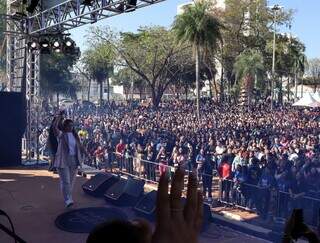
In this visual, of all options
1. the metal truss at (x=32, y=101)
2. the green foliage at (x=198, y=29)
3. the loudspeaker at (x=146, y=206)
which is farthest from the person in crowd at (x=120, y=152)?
the green foliage at (x=198, y=29)

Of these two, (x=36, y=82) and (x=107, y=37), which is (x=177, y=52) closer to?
(x=107, y=37)

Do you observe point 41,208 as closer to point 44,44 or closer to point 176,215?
point 44,44

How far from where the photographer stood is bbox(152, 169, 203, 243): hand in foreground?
118 centimetres

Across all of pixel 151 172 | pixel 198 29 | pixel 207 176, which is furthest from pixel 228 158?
pixel 198 29

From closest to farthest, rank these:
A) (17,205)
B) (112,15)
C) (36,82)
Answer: (17,205), (112,15), (36,82)

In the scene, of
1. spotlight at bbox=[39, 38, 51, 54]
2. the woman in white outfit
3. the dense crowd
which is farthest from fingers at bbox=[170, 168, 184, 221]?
spotlight at bbox=[39, 38, 51, 54]

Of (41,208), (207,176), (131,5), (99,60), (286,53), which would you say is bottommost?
(41,208)

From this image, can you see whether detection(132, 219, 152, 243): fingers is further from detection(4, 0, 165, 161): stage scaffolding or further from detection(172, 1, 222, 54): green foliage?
detection(172, 1, 222, 54): green foliage

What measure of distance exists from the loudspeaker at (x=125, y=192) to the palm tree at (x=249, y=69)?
37.0 metres

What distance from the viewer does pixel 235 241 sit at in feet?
22.2

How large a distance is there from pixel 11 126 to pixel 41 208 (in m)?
5.87

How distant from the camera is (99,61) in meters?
45.3

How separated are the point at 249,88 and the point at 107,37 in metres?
16.3

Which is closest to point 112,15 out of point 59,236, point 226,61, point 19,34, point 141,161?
point 19,34
